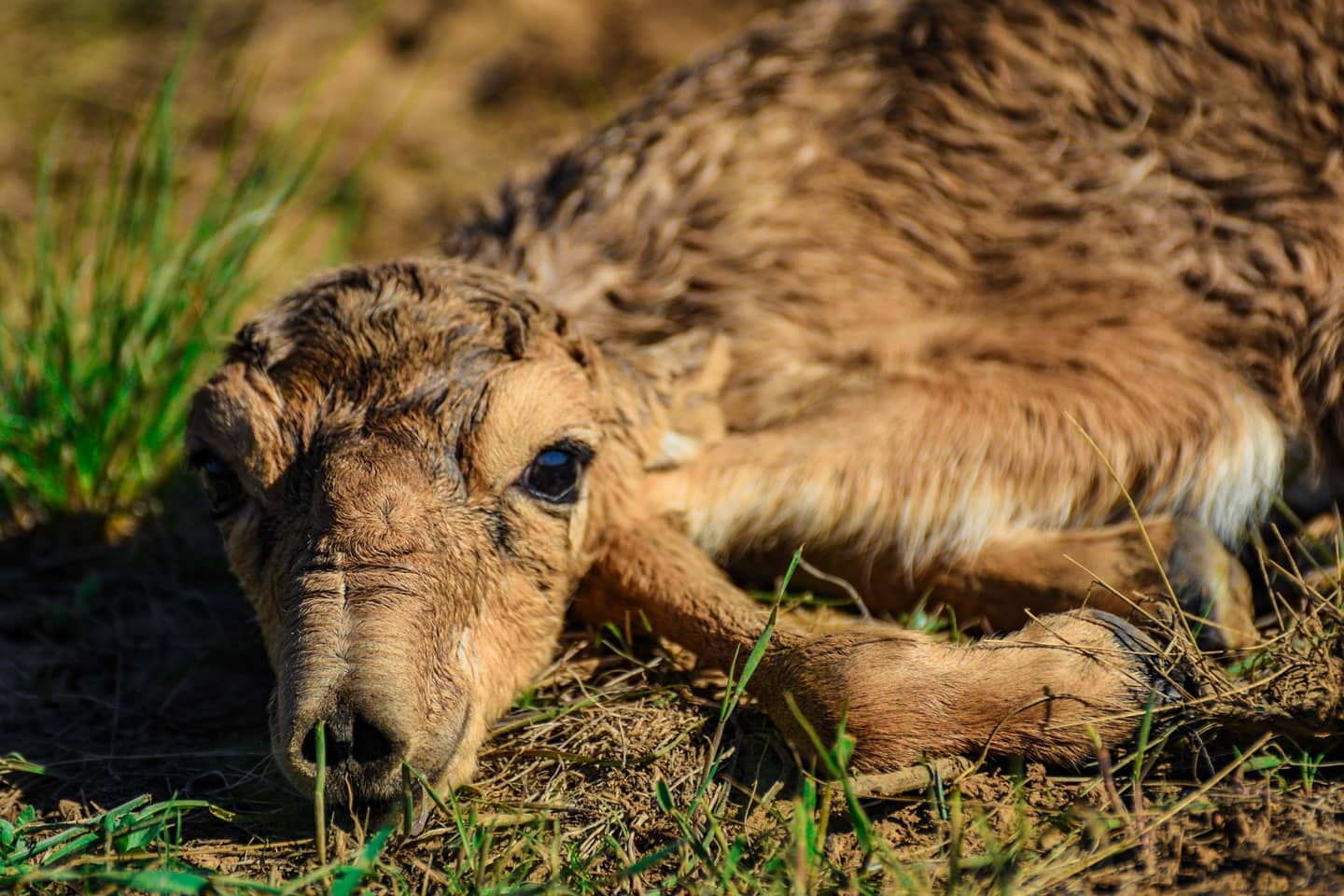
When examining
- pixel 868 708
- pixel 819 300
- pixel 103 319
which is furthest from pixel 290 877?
pixel 103 319

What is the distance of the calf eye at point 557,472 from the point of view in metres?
3.21

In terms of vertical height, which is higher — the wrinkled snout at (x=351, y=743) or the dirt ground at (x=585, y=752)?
the wrinkled snout at (x=351, y=743)

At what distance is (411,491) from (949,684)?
136 centimetres

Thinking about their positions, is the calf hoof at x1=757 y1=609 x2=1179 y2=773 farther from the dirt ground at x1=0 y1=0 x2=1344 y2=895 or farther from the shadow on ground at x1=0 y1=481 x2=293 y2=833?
the shadow on ground at x1=0 y1=481 x2=293 y2=833

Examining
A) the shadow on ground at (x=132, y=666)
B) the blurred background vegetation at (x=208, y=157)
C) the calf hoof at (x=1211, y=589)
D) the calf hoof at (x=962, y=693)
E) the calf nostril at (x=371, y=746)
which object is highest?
the blurred background vegetation at (x=208, y=157)

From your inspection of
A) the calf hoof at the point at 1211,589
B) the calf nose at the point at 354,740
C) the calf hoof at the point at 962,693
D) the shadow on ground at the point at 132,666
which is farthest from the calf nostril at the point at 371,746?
the calf hoof at the point at 1211,589

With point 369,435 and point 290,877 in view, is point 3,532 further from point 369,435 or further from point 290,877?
point 290,877

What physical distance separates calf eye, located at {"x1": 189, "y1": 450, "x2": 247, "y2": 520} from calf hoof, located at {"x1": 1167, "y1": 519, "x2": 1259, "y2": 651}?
2483mm

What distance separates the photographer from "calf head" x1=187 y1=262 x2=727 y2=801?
2.57m

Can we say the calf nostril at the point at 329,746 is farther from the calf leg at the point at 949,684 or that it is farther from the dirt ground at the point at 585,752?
the calf leg at the point at 949,684

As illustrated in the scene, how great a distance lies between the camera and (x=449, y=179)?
22.7ft

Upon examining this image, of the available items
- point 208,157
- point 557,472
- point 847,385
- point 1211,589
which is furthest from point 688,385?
point 208,157

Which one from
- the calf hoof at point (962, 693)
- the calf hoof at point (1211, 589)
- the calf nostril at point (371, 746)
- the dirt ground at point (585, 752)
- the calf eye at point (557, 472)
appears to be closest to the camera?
the dirt ground at point (585, 752)

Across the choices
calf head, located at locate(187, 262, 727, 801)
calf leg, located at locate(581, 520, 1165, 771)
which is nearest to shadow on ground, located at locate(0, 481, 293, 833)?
calf head, located at locate(187, 262, 727, 801)
